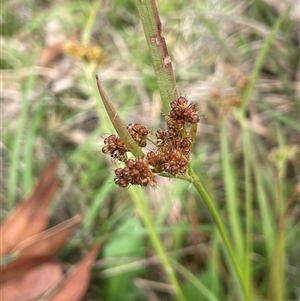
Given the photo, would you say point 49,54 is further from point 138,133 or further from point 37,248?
point 138,133

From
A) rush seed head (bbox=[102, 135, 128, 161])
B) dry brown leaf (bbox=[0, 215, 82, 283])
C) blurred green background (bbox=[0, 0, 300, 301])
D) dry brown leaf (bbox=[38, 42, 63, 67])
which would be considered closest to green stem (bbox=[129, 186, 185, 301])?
blurred green background (bbox=[0, 0, 300, 301])

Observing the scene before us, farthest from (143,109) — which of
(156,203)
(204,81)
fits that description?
(156,203)

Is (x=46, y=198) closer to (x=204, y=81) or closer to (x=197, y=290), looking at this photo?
(x=197, y=290)

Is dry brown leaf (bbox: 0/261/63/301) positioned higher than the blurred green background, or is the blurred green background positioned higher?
the blurred green background

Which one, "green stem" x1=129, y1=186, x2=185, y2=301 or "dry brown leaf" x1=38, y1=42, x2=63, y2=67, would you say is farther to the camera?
"dry brown leaf" x1=38, y1=42, x2=63, y2=67

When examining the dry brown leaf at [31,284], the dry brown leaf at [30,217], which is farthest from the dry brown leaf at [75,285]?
the dry brown leaf at [30,217]

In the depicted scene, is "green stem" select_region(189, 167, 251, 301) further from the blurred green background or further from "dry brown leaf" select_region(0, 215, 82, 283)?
"dry brown leaf" select_region(0, 215, 82, 283)
